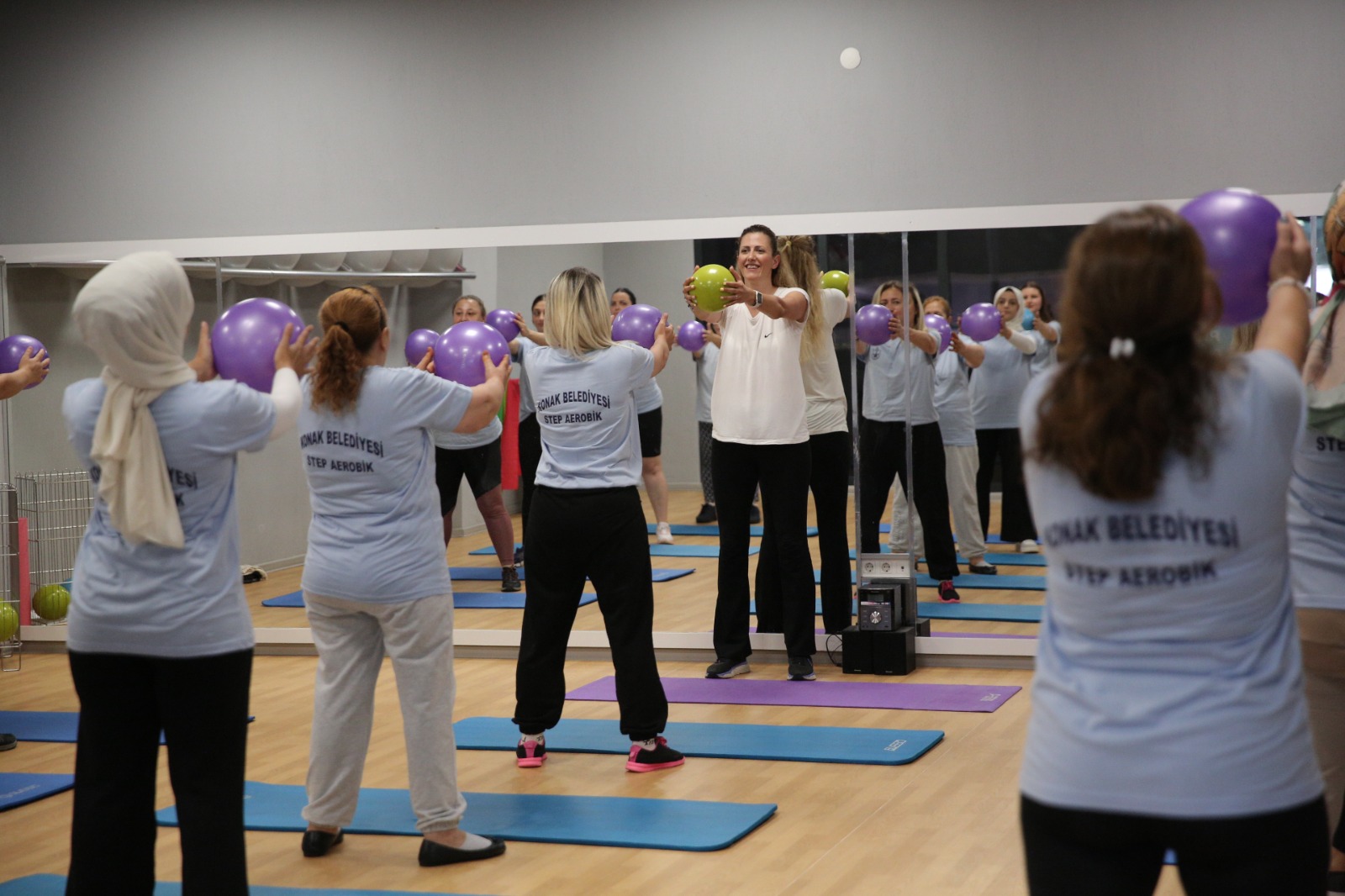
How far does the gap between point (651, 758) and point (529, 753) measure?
381 mm

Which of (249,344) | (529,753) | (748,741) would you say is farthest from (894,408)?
(249,344)

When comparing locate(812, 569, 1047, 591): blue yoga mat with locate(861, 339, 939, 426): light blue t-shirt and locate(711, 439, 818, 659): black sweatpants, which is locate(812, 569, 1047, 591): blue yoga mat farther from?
locate(861, 339, 939, 426): light blue t-shirt

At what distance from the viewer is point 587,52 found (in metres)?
5.74

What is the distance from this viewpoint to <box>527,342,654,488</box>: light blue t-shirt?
4.01 m

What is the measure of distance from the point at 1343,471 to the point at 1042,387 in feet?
4.02

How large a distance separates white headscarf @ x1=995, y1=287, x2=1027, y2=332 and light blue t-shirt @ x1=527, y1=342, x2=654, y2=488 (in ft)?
6.22

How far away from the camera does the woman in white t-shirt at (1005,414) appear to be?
5383 mm

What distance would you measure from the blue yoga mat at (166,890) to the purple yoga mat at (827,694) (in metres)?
1.86

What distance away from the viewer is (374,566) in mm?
3221

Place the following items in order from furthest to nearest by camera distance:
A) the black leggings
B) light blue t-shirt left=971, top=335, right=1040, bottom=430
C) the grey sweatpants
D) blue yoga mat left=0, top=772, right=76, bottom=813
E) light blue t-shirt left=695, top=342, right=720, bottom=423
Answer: light blue t-shirt left=695, top=342, right=720, bottom=423 < light blue t-shirt left=971, top=335, right=1040, bottom=430 < blue yoga mat left=0, top=772, right=76, bottom=813 < the grey sweatpants < the black leggings

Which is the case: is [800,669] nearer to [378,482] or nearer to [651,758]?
[651,758]

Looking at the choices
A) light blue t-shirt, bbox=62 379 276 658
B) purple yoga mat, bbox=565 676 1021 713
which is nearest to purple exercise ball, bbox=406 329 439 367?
purple yoga mat, bbox=565 676 1021 713

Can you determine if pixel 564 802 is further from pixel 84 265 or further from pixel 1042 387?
pixel 84 265

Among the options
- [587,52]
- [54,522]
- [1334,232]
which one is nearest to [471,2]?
[587,52]
